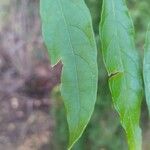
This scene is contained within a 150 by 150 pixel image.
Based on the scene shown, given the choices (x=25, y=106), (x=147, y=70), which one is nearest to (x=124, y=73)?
(x=147, y=70)

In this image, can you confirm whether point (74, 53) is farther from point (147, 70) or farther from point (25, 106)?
point (25, 106)

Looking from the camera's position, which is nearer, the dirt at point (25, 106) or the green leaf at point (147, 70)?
the green leaf at point (147, 70)

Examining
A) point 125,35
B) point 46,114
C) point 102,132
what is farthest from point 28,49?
point 125,35

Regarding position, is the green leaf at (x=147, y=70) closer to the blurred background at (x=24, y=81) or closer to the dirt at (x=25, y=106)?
the blurred background at (x=24, y=81)

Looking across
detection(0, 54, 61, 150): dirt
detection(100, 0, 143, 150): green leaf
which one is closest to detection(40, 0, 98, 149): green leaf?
detection(100, 0, 143, 150): green leaf

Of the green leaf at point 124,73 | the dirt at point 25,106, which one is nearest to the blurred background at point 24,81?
the dirt at point 25,106

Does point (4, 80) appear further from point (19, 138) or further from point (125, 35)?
point (125, 35)
